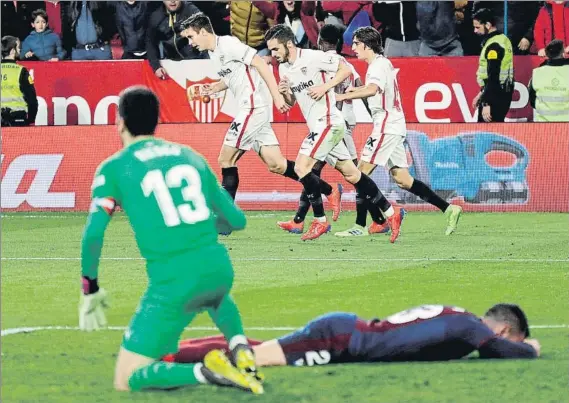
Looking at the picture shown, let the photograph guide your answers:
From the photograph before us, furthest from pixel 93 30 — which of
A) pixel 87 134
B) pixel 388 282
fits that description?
pixel 388 282

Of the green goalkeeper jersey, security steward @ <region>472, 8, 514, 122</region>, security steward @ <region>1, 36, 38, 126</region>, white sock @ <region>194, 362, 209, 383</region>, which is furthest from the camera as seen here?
security steward @ <region>1, 36, 38, 126</region>

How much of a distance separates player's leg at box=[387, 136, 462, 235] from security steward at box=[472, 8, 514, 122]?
14.2ft

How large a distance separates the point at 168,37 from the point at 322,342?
49.4 ft

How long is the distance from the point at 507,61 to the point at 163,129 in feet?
16.7

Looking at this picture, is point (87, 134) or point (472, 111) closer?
point (87, 134)

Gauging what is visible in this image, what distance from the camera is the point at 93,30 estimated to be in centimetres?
2241

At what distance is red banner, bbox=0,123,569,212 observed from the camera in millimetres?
18250

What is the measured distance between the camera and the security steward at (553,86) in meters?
19.7

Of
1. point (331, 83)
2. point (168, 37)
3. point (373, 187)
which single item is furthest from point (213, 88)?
point (168, 37)

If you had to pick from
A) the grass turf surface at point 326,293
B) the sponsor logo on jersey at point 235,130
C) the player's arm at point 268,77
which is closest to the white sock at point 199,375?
the grass turf surface at point 326,293

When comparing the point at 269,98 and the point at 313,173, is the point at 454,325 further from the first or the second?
the point at 269,98

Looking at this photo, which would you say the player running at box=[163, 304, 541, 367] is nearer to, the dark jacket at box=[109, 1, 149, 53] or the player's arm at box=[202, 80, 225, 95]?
the player's arm at box=[202, 80, 225, 95]

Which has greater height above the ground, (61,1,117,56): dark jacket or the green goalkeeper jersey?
the green goalkeeper jersey

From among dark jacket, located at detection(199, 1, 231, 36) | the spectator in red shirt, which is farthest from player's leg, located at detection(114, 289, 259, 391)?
dark jacket, located at detection(199, 1, 231, 36)
